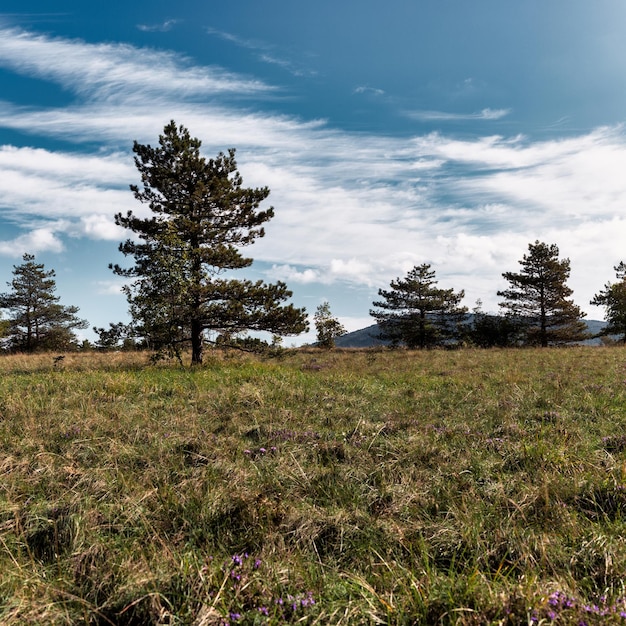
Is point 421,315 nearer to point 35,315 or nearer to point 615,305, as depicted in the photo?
point 615,305

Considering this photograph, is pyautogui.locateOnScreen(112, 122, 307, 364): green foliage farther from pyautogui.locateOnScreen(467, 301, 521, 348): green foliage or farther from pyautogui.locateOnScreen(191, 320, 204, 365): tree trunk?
pyautogui.locateOnScreen(467, 301, 521, 348): green foliage

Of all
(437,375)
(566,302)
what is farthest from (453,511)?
(566,302)

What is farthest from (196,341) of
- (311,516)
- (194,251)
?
(311,516)

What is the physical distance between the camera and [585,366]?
15773 millimetres

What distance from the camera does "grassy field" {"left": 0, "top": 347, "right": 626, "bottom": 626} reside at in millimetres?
2594

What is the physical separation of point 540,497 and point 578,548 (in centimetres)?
76

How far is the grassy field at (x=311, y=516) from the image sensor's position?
2594 millimetres

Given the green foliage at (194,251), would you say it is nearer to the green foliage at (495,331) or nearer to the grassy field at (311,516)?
the grassy field at (311,516)

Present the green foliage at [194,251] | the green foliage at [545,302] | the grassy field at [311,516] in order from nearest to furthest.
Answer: the grassy field at [311,516]
the green foliage at [194,251]
the green foliage at [545,302]

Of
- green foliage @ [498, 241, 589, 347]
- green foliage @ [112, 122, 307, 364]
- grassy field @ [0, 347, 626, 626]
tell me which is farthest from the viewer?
green foliage @ [498, 241, 589, 347]

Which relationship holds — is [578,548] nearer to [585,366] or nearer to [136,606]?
[136,606]

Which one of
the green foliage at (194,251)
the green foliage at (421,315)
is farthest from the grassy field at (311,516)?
the green foliage at (421,315)

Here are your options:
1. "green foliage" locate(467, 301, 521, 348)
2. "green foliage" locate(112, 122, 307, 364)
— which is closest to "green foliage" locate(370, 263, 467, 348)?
"green foliage" locate(467, 301, 521, 348)

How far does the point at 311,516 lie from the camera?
3773 mm
